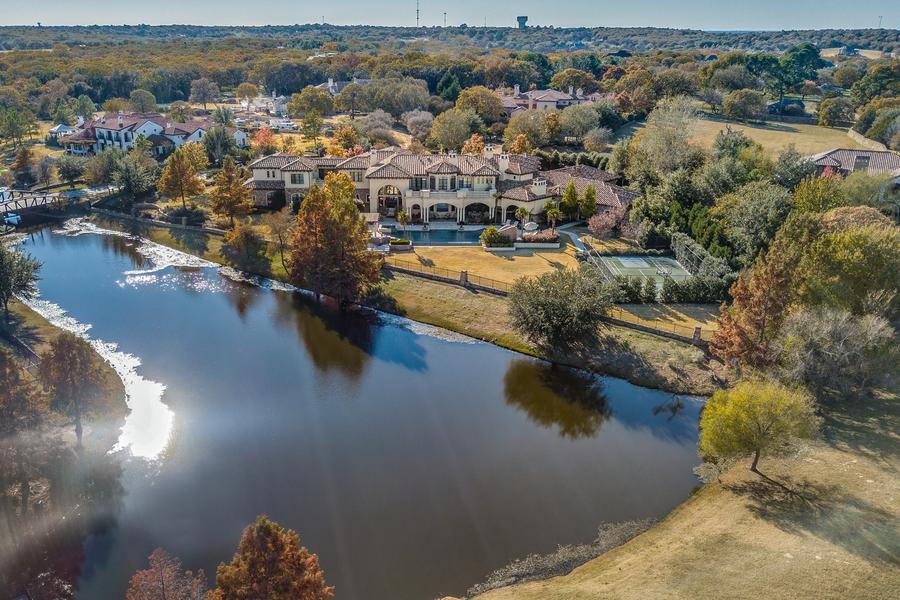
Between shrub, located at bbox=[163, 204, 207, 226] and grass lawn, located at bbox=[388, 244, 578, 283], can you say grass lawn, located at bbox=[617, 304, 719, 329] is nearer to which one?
grass lawn, located at bbox=[388, 244, 578, 283]

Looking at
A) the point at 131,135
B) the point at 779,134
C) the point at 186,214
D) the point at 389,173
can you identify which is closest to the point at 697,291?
the point at 389,173

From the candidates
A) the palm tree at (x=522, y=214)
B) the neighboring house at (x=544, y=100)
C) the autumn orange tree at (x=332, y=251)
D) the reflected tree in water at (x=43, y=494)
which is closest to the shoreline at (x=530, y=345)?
the autumn orange tree at (x=332, y=251)

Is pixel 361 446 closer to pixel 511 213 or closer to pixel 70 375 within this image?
pixel 70 375

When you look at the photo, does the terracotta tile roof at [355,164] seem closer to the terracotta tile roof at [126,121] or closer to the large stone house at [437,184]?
the large stone house at [437,184]

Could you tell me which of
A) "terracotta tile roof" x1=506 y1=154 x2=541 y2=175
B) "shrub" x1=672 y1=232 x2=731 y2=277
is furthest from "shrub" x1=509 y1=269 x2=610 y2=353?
"terracotta tile roof" x1=506 y1=154 x2=541 y2=175

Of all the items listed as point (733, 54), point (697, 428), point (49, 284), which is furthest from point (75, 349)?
point (733, 54)

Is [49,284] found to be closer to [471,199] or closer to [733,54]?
[471,199]
